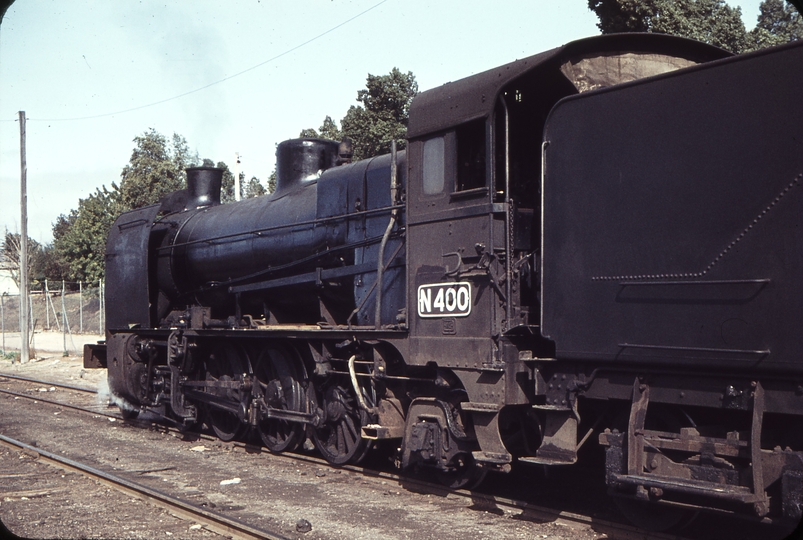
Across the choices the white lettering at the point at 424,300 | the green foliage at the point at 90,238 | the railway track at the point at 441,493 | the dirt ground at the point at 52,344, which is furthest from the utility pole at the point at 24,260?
the white lettering at the point at 424,300

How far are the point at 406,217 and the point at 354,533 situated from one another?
110 inches

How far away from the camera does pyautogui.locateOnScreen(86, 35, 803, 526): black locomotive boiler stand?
459 centimetres

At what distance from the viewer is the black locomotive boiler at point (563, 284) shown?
15.0 feet

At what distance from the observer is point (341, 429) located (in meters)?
8.40

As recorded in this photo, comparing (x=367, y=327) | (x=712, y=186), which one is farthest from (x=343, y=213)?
(x=712, y=186)

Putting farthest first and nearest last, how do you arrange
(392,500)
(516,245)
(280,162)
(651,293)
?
(280,162) → (392,500) → (516,245) → (651,293)

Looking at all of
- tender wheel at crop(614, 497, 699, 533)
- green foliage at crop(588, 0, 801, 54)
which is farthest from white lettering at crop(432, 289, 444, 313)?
green foliage at crop(588, 0, 801, 54)

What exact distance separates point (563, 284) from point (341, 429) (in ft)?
12.1

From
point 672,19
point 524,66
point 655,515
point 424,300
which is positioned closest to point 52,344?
point 672,19

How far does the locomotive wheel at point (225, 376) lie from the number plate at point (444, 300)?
3788 mm

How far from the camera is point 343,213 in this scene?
8.48 m

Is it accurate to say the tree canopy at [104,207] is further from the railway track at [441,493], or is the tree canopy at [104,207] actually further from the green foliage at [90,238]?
the railway track at [441,493]

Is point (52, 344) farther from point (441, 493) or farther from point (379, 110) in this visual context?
point (441, 493)

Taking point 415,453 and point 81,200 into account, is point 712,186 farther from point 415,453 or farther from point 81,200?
point 81,200
